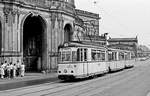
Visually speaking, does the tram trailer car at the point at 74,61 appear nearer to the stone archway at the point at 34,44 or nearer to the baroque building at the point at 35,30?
the baroque building at the point at 35,30

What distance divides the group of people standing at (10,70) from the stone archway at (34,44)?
701cm

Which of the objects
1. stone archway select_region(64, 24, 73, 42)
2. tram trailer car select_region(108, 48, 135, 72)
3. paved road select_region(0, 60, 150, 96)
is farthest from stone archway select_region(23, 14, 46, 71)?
paved road select_region(0, 60, 150, 96)

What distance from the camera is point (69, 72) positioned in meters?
22.3

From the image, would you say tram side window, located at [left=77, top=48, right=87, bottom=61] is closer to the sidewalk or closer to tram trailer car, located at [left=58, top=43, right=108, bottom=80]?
tram trailer car, located at [left=58, top=43, right=108, bottom=80]

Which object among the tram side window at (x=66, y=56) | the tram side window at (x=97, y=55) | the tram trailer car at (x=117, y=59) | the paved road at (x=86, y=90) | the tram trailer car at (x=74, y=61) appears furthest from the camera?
the tram trailer car at (x=117, y=59)

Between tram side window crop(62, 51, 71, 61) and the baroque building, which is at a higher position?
the baroque building

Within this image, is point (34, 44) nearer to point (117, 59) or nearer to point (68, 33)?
point (68, 33)

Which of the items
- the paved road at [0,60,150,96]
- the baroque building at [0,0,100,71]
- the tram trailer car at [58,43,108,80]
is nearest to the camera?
the paved road at [0,60,150,96]

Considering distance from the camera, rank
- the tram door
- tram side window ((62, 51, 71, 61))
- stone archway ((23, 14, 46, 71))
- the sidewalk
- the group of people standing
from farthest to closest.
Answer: stone archway ((23, 14, 46, 71))
the group of people standing
the tram door
tram side window ((62, 51, 71, 61))
the sidewalk

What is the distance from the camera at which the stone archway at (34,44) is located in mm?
36934

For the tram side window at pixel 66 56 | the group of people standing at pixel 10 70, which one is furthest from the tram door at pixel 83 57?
the group of people standing at pixel 10 70

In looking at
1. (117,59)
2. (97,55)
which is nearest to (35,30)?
(117,59)

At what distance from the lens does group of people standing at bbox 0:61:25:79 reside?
89.4 feet

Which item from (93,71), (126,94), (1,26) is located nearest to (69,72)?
(93,71)
